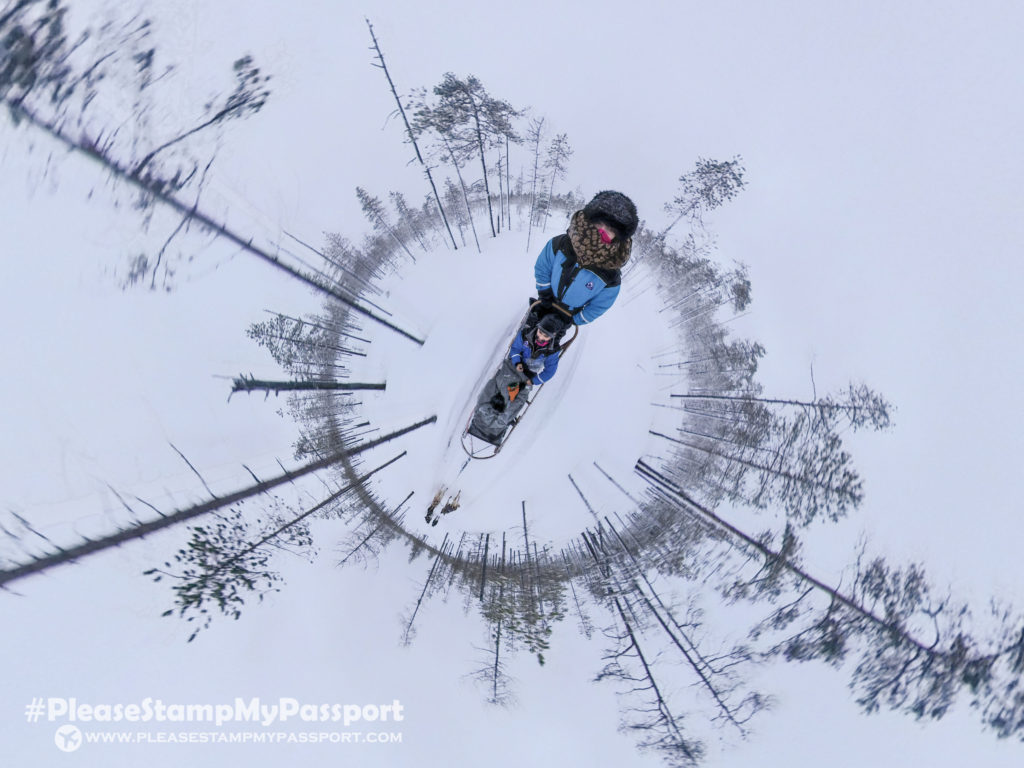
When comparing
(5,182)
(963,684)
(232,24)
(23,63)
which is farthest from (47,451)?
(963,684)

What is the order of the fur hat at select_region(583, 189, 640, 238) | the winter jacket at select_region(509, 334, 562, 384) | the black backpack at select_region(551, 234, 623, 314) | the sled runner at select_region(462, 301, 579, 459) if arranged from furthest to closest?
the sled runner at select_region(462, 301, 579, 459)
the winter jacket at select_region(509, 334, 562, 384)
the black backpack at select_region(551, 234, 623, 314)
the fur hat at select_region(583, 189, 640, 238)

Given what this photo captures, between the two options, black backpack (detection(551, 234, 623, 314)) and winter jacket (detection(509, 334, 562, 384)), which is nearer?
black backpack (detection(551, 234, 623, 314))

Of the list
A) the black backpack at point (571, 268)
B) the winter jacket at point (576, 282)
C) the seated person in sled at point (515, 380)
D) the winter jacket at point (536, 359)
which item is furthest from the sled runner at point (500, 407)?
the black backpack at point (571, 268)

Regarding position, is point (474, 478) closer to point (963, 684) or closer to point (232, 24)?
point (232, 24)

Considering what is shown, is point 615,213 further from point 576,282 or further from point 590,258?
point 576,282

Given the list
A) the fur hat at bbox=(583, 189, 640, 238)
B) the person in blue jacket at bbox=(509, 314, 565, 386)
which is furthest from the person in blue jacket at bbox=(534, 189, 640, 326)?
the person in blue jacket at bbox=(509, 314, 565, 386)

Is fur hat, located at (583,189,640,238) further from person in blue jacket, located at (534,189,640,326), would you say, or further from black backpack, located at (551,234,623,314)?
black backpack, located at (551,234,623,314)

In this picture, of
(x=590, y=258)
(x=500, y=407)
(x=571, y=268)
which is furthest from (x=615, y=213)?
(x=500, y=407)
